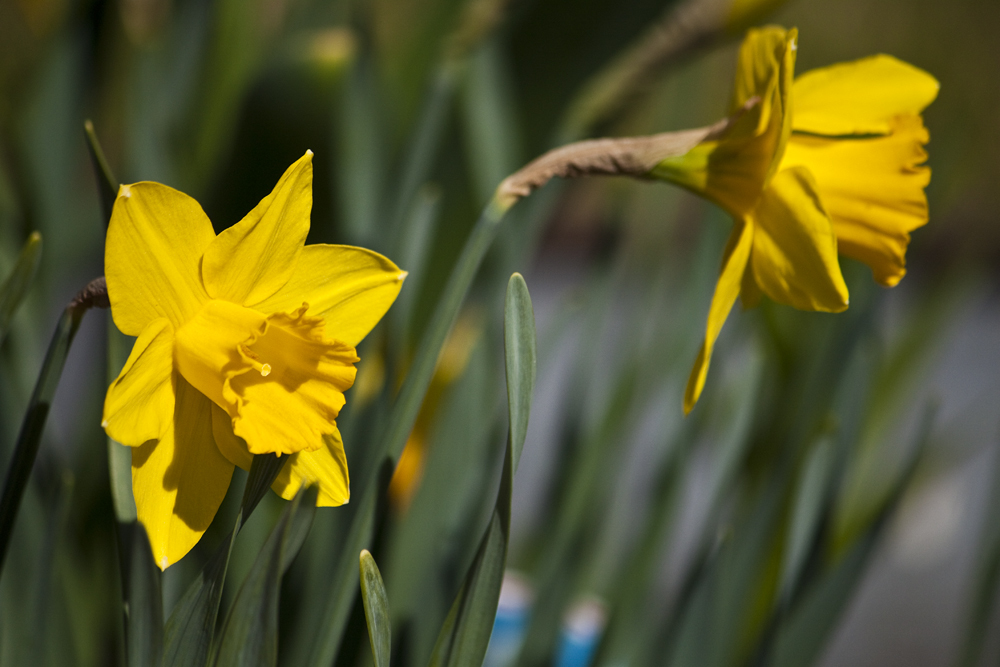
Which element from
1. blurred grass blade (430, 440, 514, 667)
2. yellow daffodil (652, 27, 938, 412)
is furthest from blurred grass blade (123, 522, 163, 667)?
yellow daffodil (652, 27, 938, 412)

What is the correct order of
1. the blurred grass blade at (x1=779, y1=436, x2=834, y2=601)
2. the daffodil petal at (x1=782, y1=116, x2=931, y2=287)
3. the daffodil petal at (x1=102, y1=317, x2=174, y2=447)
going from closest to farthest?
1. the daffodil petal at (x1=102, y1=317, x2=174, y2=447)
2. the daffodil petal at (x1=782, y1=116, x2=931, y2=287)
3. the blurred grass blade at (x1=779, y1=436, x2=834, y2=601)

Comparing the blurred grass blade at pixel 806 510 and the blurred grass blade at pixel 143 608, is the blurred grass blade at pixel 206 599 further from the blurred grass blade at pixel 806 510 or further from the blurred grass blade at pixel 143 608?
the blurred grass blade at pixel 806 510

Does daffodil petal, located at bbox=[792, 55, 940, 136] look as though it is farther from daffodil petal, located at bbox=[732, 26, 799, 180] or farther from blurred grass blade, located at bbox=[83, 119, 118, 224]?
blurred grass blade, located at bbox=[83, 119, 118, 224]

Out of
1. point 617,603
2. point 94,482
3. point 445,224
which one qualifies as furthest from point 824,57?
point 94,482

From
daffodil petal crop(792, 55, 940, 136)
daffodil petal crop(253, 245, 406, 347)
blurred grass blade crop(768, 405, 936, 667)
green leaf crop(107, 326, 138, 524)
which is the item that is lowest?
blurred grass blade crop(768, 405, 936, 667)

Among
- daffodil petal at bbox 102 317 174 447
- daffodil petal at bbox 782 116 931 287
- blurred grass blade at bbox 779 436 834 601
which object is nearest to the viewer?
daffodil petal at bbox 102 317 174 447

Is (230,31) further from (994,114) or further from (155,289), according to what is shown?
(994,114)
